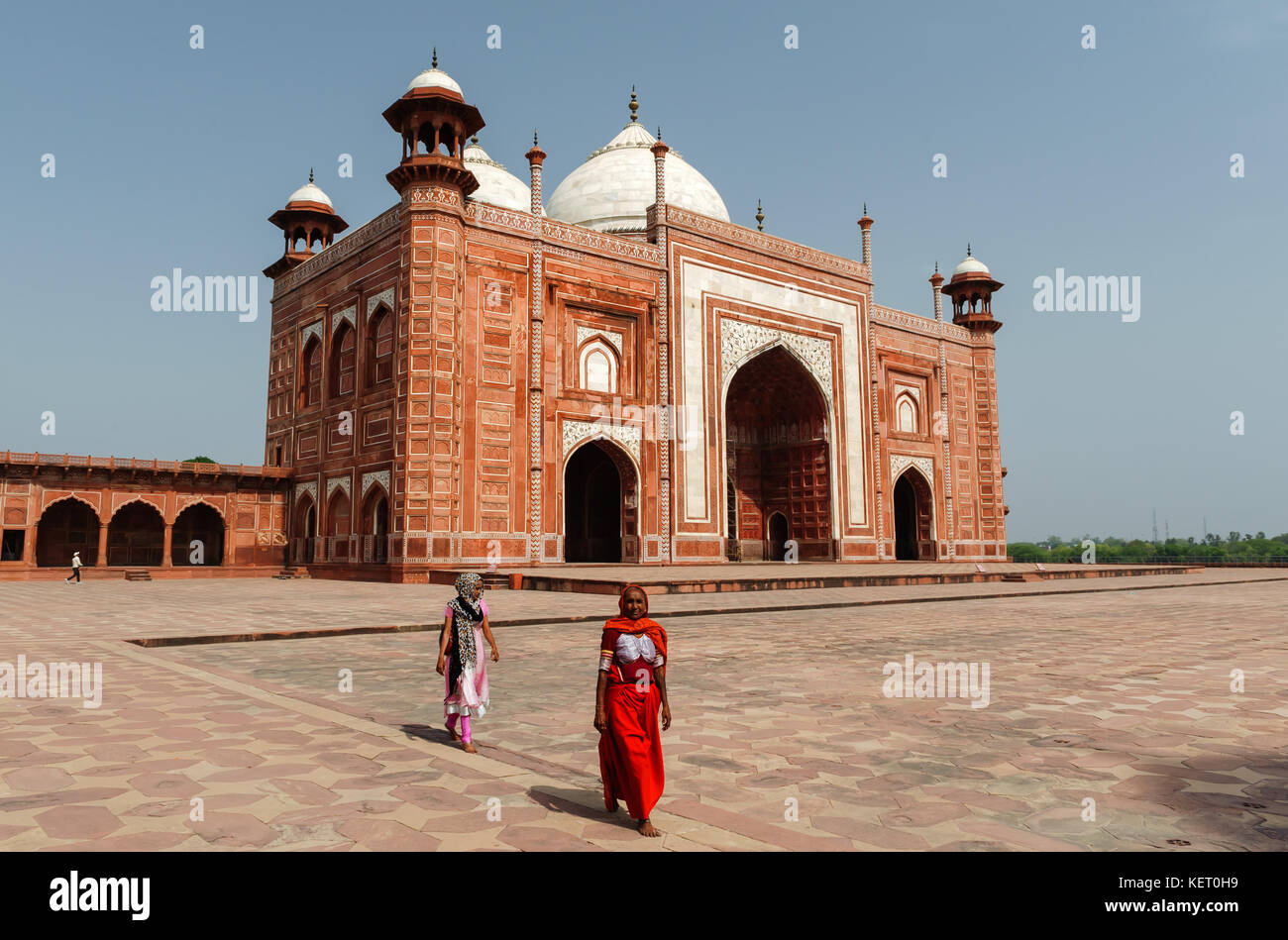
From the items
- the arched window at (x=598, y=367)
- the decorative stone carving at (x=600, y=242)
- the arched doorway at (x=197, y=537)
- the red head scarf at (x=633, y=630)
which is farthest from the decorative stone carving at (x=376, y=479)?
the red head scarf at (x=633, y=630)

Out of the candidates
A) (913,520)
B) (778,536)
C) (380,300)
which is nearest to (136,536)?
(380,300)

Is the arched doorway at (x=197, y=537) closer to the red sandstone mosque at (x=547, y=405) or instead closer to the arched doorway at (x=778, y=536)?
the red sandstone mosque at (x=547, y=405)

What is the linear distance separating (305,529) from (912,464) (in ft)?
65.6

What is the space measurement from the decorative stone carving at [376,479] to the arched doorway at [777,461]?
10.9 metres

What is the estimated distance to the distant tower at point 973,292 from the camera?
32.9 meters

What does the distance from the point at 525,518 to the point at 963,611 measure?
451 inches

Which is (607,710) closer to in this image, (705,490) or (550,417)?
(550,417)

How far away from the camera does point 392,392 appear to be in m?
20.8

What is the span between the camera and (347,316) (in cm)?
2314

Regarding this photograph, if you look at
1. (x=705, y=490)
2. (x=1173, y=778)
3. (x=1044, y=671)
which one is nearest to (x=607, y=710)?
(x=1173, y=778)

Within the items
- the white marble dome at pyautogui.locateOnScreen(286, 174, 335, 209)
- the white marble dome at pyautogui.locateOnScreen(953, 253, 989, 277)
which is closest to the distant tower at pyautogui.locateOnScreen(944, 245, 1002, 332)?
the white marble dome at pyautogui.locateOnScreen(953, 253, 989, 277)

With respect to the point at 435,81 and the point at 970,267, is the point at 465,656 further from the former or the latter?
the point at 970,267

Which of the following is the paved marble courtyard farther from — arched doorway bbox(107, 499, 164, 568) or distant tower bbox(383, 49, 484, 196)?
arched doorway bbox(107, 499, 164, 568)
